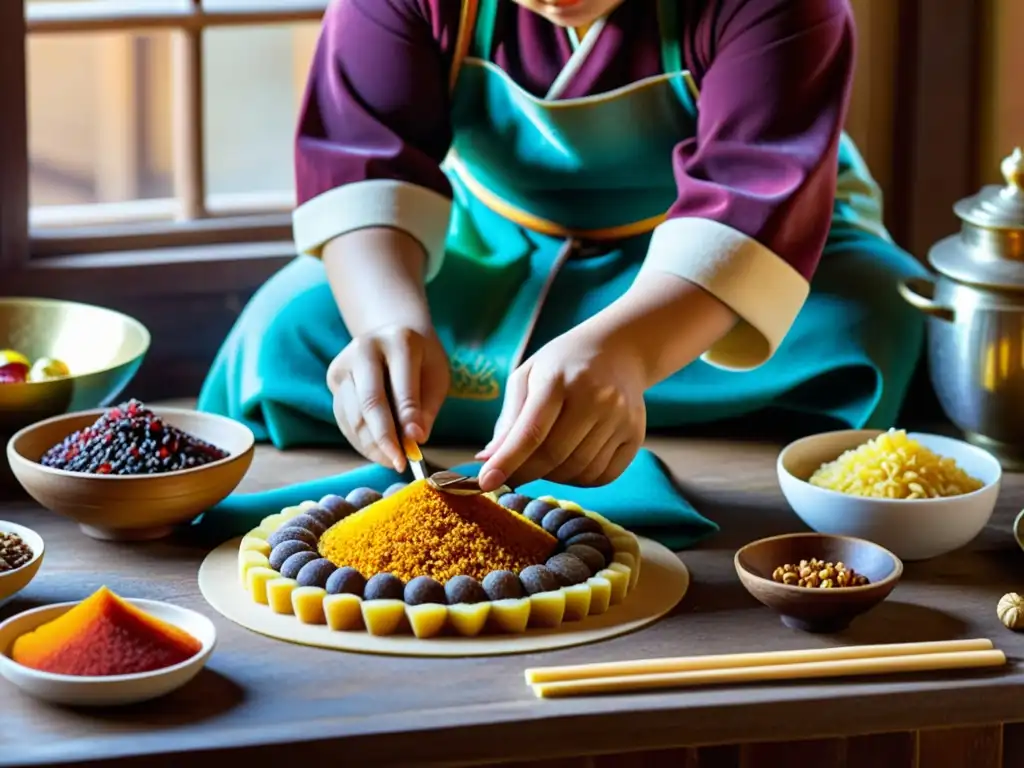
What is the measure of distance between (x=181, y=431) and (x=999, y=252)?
104 centimetres

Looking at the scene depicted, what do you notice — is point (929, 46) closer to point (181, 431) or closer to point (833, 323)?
point (833, 323)

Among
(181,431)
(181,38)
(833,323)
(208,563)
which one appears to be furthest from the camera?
(181,38)

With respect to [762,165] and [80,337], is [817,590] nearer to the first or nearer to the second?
[762,165]

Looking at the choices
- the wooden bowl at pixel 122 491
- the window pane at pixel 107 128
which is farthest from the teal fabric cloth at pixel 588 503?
the window pane at pixel 107 128

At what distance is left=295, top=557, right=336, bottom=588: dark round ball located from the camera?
5.37ft

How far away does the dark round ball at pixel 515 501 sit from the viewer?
1.83 m

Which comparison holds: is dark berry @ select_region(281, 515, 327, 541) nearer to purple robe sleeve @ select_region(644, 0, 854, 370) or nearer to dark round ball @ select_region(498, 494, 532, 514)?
dark round ball @ select_region(498, 494, 532, 514)

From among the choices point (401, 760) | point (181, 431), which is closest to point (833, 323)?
point (181, 431)

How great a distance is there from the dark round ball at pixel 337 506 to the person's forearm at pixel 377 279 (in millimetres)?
211

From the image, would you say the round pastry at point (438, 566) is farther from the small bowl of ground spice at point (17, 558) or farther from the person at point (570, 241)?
the small bowl of ground spice at point (17, 558)

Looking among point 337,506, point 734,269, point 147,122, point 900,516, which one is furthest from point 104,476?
point 147,122

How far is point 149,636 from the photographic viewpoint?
147 centimetres

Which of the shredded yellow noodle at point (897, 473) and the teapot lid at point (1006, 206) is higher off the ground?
the teapot lid at point (1006, 206)

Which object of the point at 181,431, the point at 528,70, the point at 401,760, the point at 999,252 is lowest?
the point at 401,760
